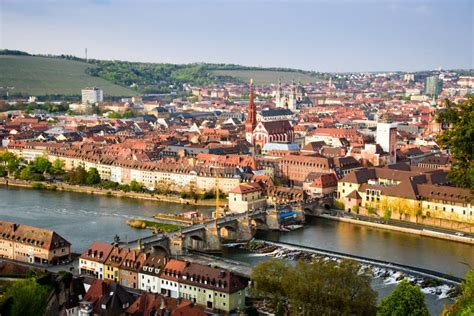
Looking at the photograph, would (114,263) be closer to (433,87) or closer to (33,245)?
(33,245)

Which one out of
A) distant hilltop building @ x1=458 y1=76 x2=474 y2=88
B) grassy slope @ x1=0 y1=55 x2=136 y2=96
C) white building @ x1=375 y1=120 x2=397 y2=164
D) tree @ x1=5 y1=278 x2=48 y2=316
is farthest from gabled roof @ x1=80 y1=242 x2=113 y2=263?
distant hilltop building @ x1=458 y1=76 x2=474 y2=88

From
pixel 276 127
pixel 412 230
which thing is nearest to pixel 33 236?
pixel 412 230

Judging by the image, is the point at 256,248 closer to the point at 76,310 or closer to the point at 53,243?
the point at 53,243

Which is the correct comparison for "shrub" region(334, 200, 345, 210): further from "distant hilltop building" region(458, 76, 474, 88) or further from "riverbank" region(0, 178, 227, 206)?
"distant hilltop building" region(458, 76, 474, 88)

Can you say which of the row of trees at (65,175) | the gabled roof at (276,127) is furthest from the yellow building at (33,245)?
the gabled roof at (276,127)

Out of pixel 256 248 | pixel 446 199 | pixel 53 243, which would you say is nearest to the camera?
pixel 53 243

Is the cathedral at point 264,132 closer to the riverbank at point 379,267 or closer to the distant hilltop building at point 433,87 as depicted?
the riverbank at point 379,267

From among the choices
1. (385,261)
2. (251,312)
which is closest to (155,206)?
(385,261)
